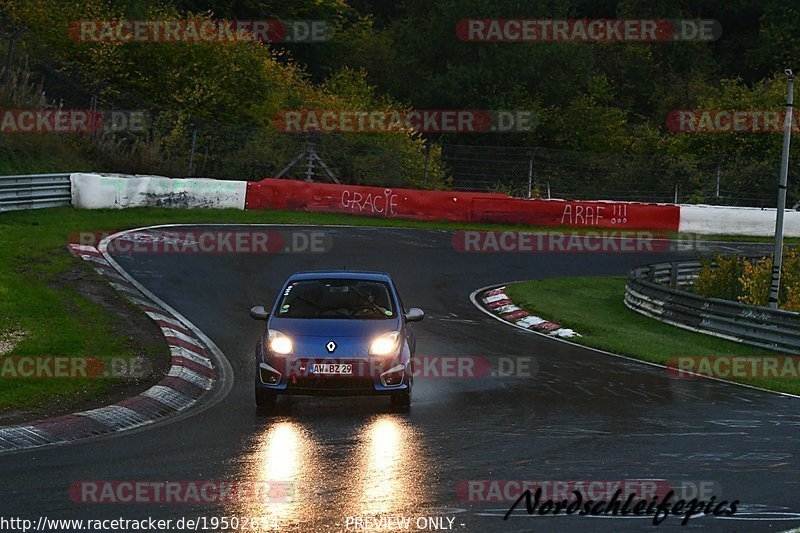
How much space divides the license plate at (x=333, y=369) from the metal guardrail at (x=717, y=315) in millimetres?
10502

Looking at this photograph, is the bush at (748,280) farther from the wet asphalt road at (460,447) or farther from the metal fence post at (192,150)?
the metal fence post at (192,150)

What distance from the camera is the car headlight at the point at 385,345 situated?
1225 centimetres

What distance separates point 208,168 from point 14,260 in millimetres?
16354

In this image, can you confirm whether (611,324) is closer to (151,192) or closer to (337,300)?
(337,300)

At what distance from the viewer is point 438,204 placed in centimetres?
3456

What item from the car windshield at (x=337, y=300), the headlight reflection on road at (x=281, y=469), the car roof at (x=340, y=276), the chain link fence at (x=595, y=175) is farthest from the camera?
the chain link fence at (x=595, y=175)

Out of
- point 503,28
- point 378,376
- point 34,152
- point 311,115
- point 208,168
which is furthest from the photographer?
point 503,28

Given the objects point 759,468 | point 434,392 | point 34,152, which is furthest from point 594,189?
point 759,468

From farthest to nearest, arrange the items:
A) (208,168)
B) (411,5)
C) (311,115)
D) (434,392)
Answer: (411,5) < (311,115) < (208,168) < (434,392)

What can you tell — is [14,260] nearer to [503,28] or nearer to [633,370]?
[633,370]

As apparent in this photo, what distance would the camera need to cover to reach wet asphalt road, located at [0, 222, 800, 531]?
800 cm

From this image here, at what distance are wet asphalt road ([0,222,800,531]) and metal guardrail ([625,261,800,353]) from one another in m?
4.07

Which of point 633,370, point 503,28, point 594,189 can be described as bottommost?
point 633,370

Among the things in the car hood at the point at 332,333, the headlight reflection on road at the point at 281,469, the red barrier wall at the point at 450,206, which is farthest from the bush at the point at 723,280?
the headlight reflection on road at the point at 281,469
